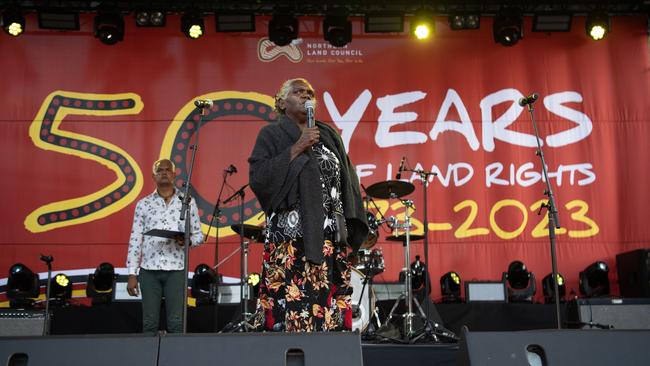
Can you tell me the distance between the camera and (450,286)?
7434 millimetres

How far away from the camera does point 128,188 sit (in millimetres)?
7980

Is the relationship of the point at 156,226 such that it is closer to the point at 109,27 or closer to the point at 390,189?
the point at 390,189

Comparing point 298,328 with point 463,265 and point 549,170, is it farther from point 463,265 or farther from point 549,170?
point 549,170

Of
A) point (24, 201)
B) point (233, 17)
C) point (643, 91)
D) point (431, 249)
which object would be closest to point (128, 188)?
point (24, 201)

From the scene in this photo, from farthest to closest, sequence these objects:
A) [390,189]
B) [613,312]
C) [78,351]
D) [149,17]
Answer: [149,17], [390,189], [613,312], [78,351]

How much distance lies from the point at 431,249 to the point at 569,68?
3.00 m

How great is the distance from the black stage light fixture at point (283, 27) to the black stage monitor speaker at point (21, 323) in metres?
4.31

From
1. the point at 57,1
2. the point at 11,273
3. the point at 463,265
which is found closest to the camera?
the point at 11,273

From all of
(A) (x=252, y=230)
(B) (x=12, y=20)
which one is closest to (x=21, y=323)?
(A) (x=252, y=230)

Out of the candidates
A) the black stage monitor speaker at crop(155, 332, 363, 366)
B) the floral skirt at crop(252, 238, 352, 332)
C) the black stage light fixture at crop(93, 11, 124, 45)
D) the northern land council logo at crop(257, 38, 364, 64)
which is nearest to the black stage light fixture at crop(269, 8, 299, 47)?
the northern land council logo at crop(257, 38, 364, 64)

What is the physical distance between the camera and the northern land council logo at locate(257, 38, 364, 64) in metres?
8.40

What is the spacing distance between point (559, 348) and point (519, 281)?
5.91 meters

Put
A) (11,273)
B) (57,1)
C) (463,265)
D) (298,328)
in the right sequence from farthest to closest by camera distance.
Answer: (57,1) → (463,265) → (11,273) → (298,328)

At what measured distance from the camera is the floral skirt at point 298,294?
2.56 meters
